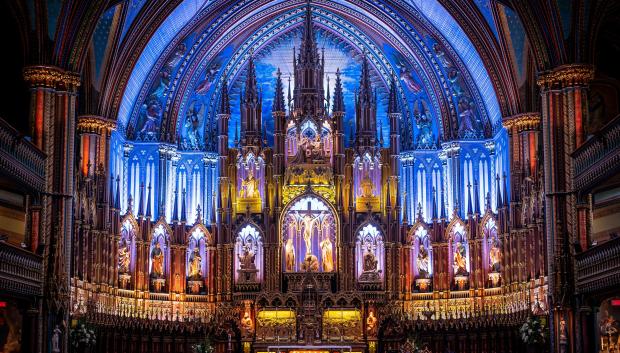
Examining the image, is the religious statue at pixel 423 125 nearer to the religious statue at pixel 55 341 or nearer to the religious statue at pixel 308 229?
the religious statue at pixel 308 229

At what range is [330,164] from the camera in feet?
146

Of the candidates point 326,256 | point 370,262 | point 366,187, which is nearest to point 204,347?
point 326,256

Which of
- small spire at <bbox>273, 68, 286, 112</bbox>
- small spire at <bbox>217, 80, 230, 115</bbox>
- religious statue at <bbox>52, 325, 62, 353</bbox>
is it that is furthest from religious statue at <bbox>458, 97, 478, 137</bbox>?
religious statue at <bbox>52, 325, 62, 353</bbox>

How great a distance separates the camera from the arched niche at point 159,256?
140 ft

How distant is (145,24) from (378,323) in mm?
16048

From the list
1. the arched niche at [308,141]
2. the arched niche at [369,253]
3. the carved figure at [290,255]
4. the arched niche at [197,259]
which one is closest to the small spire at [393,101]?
the arched niche at [308,141]

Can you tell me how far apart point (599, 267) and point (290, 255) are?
652 inches

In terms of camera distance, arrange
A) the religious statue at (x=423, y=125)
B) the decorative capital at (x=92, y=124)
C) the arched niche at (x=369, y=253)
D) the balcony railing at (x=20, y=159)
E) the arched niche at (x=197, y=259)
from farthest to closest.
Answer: the religious statue at (x=423, y=125), the arched niche at (x=197, y=259), the arched niche at (x=369, y=253), the decorative capital at (x=92, y=124), the balcony railing at (x=20, y=159)

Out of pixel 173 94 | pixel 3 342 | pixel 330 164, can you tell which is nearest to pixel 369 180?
pixel 330 164

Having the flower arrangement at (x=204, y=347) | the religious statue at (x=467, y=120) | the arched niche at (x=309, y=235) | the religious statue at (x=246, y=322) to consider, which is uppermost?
the religious statue at (x=467, y=120)

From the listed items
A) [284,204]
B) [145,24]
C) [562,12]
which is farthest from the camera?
[284,204]

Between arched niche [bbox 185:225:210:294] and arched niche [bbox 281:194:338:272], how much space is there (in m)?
3.47

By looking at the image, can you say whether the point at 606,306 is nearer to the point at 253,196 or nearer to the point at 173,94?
the point at 253,196

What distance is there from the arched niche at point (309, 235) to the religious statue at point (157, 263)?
5340 mm
